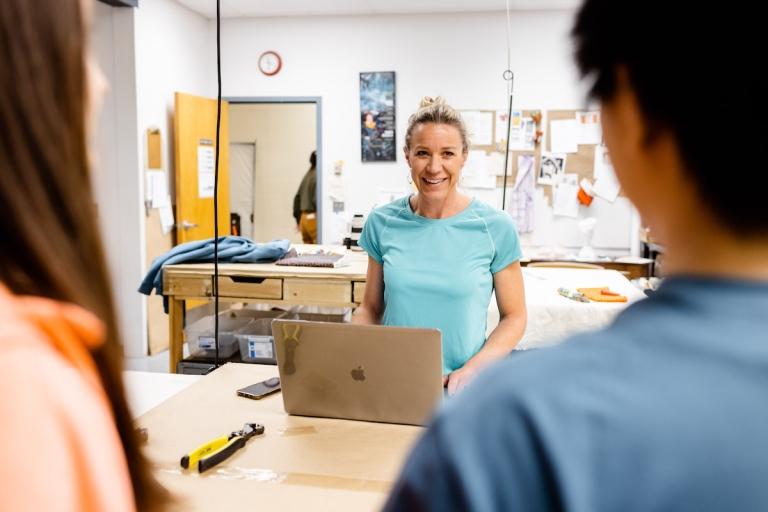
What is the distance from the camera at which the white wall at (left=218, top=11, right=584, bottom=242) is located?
5.60 meters

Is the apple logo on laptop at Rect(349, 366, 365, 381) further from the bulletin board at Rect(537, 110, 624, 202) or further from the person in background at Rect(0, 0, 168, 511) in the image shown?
the bulletin board at Rect(537, 110, 624, 202)

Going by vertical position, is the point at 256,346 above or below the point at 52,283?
below

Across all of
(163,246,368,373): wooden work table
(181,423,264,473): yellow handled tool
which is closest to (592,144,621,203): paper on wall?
(163,246,368,373): wooden work table

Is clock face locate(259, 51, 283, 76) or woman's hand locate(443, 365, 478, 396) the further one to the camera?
clock face locate(259, 51, 283, 76)

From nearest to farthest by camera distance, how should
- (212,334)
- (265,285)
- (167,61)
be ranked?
1. (265,285)
2. (212,334)
3. (167,61)

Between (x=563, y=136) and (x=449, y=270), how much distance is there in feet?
13.6

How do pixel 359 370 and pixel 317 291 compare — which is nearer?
pixel 359 370

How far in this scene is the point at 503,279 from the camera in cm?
191

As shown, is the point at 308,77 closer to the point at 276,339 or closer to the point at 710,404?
the point at 276,339

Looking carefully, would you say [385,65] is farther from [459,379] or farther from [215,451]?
[215,451]

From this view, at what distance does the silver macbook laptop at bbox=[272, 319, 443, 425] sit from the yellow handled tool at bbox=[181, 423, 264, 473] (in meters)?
0.16

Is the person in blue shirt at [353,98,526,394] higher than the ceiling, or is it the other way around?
the ceiling

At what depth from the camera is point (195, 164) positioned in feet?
17.8

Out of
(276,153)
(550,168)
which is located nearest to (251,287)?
(550,168)
